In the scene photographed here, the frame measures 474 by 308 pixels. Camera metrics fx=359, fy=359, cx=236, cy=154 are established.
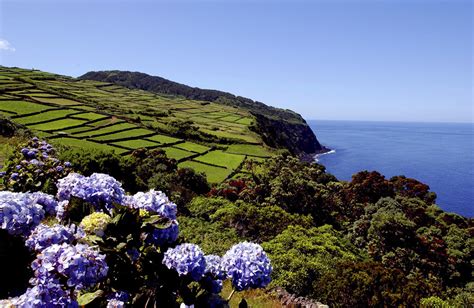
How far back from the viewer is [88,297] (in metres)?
2.84

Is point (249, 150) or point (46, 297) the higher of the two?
point (46, 297)

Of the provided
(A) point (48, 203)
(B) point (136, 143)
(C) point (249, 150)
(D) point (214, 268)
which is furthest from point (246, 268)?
(C) point (249, 150)

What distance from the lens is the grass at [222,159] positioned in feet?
129

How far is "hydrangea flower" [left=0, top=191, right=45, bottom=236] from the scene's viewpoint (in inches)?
117

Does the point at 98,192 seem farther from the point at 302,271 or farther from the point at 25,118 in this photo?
the point at 25,118

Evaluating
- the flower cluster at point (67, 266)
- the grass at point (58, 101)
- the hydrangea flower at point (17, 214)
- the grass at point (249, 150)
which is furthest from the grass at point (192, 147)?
the flower cluster at point (67, 266)

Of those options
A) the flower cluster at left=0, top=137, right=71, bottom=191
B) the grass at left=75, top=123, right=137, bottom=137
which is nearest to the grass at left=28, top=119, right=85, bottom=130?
the grass at left=75, top=123, right=137, bottom=137

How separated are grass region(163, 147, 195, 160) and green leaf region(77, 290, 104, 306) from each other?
35.6 metres

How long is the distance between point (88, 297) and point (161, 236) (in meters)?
0.75

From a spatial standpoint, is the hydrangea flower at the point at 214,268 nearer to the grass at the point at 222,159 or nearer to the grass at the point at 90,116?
the grass at the point at 222,159

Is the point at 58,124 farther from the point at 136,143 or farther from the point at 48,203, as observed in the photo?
the point at 48,203

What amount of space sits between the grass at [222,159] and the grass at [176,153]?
4.60 ft

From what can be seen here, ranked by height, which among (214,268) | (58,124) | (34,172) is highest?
(214,268)

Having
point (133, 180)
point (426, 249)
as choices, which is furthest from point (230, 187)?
point (426, 249)
